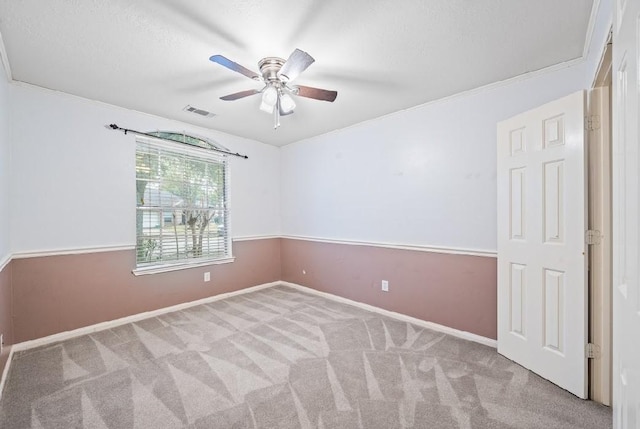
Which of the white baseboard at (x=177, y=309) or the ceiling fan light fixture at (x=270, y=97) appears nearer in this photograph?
the ceiling fan light fixture at (x=270, y=97)

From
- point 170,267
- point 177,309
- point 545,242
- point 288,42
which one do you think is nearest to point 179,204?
point 170,267

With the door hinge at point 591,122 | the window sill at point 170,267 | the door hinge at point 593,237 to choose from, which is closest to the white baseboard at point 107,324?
the window sill at point 170,267

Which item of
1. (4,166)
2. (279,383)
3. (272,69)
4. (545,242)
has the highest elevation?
(272,69)

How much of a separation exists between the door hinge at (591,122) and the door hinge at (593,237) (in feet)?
2.19

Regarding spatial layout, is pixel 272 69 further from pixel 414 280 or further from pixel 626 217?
pixel 414 280

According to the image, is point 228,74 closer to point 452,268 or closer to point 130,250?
point 130,250

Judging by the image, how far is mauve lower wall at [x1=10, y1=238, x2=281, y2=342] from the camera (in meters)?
2.57

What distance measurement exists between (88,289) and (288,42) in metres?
3.09

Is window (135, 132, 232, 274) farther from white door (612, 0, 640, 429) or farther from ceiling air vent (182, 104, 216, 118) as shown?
white door (612, 0, 640, 429)

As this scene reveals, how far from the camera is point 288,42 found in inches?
77.2

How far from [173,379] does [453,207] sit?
2.88 meters

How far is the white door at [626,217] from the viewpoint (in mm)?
727

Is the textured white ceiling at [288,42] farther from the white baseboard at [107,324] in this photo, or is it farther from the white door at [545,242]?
the white baseboard at [107,324]

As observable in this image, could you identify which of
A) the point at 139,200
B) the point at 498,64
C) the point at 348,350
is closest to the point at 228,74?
the point at 139,200
